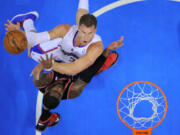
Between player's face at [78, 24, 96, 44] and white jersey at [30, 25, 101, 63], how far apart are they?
135 millimetres

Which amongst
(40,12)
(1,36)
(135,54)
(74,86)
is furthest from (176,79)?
(1,36)

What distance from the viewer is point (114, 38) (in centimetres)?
379

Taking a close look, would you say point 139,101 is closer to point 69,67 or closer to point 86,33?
point 69,67

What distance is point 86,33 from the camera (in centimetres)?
272

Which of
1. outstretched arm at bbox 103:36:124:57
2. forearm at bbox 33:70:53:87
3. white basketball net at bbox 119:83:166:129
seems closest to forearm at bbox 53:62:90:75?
forearm at bbox 33:70:53:87

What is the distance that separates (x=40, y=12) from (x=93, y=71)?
5.03 feet

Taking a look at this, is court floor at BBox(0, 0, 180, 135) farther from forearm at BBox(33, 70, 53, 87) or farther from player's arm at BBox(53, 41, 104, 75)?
player's arm at BBox(53, 41, 104, 75)

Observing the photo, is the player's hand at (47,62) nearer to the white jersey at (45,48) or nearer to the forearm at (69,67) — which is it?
the forearm at (69,67)

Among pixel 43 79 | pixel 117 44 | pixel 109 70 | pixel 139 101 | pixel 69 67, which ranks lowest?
pixel 139 101

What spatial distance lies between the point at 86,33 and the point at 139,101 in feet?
4.84

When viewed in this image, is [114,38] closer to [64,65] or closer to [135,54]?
[135,54]

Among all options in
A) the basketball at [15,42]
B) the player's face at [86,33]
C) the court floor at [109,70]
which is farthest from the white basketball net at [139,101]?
the basketball at [15,42]

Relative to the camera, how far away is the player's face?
2.70 meters

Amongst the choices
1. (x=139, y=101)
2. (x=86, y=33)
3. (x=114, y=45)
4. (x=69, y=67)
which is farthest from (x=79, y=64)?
(x=139, y=101)
